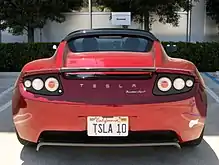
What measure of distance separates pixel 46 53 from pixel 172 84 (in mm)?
8200

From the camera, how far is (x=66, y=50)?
3994 mm

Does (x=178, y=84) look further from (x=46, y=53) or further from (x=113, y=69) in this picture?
(x=46, y=53)

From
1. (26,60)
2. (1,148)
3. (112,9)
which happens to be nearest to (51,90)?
(1,148)

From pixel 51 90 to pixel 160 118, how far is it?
99 cm

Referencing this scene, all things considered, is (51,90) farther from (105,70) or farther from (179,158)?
(179,158)

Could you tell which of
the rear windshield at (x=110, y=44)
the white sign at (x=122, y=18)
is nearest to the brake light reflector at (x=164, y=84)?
the rear windshield at (x=110, y=44)

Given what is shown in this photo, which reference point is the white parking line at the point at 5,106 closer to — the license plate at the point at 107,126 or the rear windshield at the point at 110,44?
the rear windshield at the point at 110,44

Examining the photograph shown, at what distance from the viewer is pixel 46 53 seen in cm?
1101

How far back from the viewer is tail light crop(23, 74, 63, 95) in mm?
3223

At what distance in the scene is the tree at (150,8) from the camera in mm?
11727

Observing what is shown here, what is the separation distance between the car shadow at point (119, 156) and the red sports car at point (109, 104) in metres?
0.42

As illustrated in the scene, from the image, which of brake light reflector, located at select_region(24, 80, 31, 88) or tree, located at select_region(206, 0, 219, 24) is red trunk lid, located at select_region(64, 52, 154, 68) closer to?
brake light reflector, located at select_region(24, 80, 31, 88)

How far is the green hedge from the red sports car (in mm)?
7659

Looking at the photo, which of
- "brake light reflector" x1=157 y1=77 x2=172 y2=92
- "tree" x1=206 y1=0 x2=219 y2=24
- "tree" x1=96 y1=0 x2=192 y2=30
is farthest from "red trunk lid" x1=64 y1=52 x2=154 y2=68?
"tree" x1=206 y1=0 x2=219 y2=24
